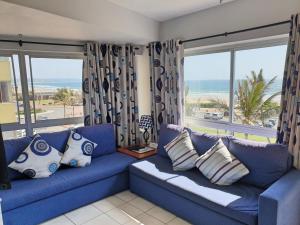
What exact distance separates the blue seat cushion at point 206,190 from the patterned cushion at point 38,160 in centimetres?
99

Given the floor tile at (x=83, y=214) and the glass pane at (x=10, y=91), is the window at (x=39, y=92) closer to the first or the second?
the glass pane at (x=10, y=91)

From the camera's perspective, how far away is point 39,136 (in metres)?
2.85

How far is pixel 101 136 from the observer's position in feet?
11.1

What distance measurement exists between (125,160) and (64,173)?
820 mm

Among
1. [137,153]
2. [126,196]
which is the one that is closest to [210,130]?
[137,153]

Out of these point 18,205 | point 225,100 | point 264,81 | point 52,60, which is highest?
point 52,60

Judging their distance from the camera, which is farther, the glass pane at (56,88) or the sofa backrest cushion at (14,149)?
the glass pane at (56,88)

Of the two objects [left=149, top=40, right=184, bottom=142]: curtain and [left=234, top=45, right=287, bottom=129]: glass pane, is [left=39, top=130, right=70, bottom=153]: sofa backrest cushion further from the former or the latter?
[left=234, top=45, right=287, bottom=129]: glass pane

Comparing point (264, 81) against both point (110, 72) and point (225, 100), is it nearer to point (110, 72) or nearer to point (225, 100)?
point (225, 100)

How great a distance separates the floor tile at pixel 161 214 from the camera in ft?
8.06

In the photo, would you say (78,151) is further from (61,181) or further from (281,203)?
(281,203)

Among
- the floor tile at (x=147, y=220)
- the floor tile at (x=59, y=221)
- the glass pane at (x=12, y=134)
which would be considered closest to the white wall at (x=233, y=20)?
the floor tile at (x=147, y=220)

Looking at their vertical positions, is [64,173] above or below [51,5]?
below

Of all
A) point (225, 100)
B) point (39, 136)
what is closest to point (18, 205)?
point (39, 136)
